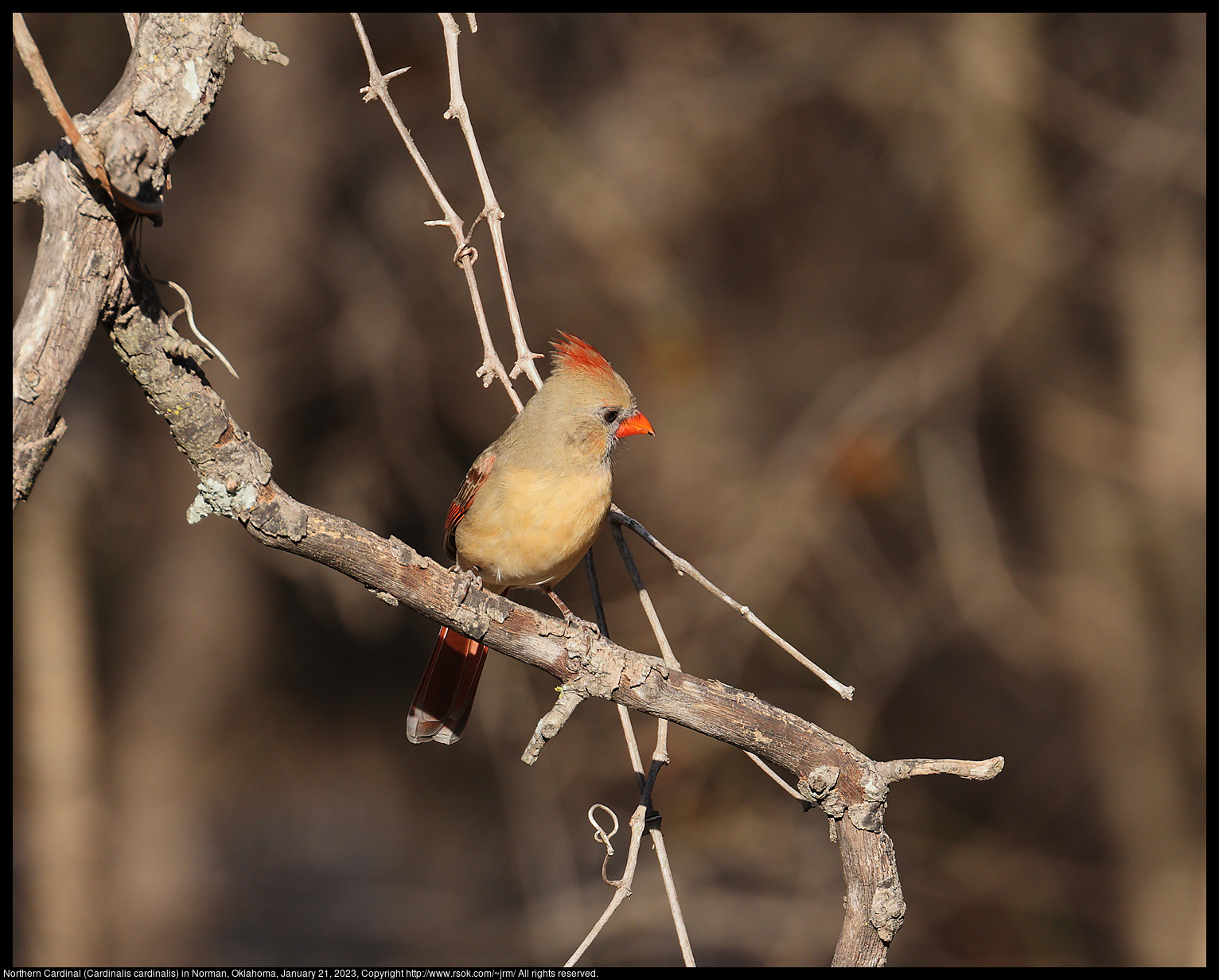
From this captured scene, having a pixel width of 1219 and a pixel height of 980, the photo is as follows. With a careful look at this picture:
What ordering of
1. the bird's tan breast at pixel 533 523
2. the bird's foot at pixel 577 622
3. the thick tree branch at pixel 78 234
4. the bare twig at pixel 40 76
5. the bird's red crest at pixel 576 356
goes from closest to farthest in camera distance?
the bare twig at pixel 40 76
the thick tree branch at pixel 78 234
the bird's foot at pixel 577 622
the bird's tan breast at pixel 533 523
the bird's red crest at pixel 576 356

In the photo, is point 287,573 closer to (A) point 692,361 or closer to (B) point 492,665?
(B) point 492,665

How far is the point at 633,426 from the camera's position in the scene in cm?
317

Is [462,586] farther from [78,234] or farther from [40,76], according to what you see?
[40,76]

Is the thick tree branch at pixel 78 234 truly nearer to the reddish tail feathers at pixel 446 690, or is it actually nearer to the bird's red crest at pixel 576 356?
the bird's red crest at pixel 576 356

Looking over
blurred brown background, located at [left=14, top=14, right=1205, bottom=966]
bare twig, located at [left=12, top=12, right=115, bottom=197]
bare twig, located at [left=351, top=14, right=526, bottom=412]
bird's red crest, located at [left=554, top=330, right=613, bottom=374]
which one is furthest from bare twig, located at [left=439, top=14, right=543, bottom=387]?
blurred brown background, located at [left=14, top=14, right=1205, bottom=966]

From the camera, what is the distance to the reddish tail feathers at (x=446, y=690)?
10.0ft

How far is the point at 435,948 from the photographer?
6.80 m

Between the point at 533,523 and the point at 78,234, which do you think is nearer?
the point at 78,234

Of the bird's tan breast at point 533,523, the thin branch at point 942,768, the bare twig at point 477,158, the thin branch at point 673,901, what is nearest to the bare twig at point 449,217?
the bare twig at point 477,158

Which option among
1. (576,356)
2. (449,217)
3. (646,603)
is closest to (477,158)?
(449,217)

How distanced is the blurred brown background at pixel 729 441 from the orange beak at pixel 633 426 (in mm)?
2661

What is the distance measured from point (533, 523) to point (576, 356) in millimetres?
519

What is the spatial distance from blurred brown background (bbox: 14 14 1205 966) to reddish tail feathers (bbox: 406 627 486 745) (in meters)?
2.55

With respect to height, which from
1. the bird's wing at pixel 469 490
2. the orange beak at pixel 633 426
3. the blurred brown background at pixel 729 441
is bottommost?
the bird's wing at pixel 469 490
